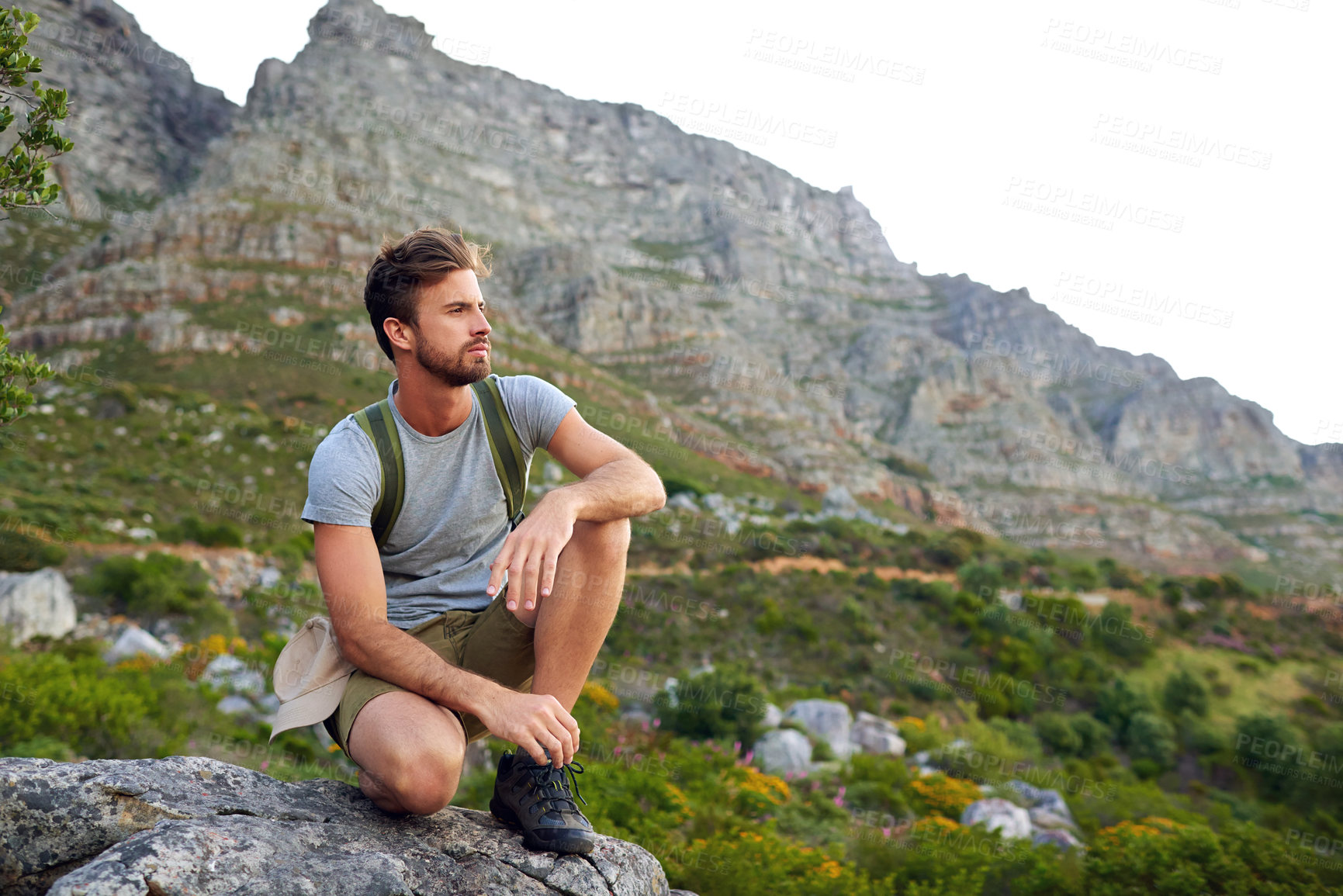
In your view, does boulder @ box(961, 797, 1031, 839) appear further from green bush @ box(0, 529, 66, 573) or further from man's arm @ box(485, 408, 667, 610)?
green bush @ box(0, 529, 66, 573)

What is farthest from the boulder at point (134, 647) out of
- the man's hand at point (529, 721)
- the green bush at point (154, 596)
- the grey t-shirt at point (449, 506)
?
the man's hand at point (529, 721)

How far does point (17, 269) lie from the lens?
4547cm

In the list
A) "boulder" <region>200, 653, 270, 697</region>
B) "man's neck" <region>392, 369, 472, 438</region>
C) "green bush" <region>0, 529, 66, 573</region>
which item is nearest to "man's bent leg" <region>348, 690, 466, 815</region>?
"man's neck" <region>392, 369, 472, 438</region>

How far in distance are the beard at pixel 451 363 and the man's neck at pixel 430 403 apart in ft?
0.11

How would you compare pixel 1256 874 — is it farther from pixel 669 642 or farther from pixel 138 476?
pixel 138 476

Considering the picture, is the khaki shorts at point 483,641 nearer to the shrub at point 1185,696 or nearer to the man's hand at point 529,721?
the man's hand at point 529,721

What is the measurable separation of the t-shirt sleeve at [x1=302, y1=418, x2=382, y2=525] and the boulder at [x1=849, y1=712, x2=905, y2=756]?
9855 mm

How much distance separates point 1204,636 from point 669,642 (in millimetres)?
15261

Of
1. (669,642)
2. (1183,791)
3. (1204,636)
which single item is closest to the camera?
(1183,791)

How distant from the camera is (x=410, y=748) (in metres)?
2.05

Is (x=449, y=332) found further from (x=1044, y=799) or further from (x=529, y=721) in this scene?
(x=1044, y=799)

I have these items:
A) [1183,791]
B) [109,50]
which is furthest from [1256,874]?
[109,50]

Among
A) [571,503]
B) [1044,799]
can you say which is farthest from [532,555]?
[1044,799]

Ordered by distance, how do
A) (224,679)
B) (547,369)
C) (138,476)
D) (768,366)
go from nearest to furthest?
1. (224,679)
2. (138,476)
3. (547,369)
4. (768,366)
